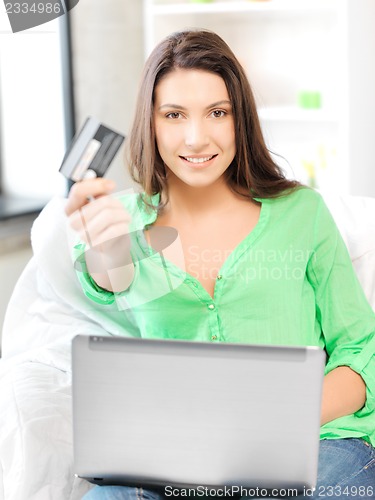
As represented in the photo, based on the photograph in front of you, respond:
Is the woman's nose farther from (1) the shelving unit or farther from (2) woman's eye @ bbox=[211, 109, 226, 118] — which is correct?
(1) the shelving unit

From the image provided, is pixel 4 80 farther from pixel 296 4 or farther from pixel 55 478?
pixel 55 478

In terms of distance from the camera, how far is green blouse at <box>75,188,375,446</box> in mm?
1328

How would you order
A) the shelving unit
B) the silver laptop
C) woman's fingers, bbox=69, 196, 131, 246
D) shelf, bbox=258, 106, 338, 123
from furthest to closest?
shelf, bbox=258, 106, 338, 123, the shelving unit, woman's fingers, bbox=69, 196, 131, 246, the silver laptop

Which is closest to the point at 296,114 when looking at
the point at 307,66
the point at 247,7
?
the point at 307,66

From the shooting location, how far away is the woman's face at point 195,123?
1.30 meters

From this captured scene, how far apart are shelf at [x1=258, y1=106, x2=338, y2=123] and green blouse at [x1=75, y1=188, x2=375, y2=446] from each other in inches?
53.0

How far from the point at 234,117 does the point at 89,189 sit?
0.35 metres

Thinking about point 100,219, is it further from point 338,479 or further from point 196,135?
point 338,479

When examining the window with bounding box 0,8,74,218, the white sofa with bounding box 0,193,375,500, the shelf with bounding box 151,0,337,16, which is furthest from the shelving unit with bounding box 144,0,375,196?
the white sofa with bounding box 0,193,375,500

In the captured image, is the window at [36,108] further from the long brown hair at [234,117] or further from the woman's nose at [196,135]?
the woman's nose at [196,135]

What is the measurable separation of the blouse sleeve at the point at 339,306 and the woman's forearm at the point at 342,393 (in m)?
0.01

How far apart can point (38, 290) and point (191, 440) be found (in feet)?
2.31

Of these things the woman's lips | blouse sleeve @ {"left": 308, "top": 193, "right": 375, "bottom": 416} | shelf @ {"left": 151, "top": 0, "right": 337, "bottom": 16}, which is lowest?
blouse sleeve @ {"left": 308, "top": 193, "right": 375, "bottom": 416}

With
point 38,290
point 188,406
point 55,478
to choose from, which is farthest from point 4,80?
point 188,406
